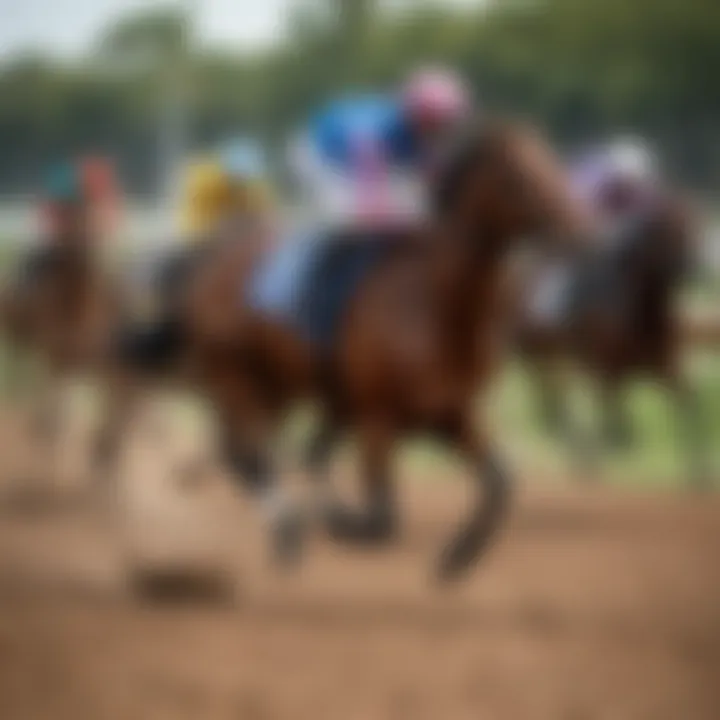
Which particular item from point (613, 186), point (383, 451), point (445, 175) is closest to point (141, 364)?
point (383, 451)

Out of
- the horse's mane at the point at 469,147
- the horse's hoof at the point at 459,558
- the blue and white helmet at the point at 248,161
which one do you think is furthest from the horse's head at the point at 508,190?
the horse's hoof at the point at 459,558

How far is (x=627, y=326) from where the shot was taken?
1.20 meters

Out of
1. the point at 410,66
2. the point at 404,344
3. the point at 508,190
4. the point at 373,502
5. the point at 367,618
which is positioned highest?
the point at 410,66

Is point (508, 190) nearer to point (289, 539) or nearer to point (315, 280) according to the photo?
point (315, 280)

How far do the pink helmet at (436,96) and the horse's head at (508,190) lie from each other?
0.03 metres

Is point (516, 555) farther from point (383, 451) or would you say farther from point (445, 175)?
point (445, 175)

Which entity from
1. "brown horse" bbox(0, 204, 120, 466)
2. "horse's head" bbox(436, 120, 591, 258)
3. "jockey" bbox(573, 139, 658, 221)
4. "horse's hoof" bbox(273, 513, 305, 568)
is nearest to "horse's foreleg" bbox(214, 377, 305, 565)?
"horse's hoof" bbox(273, 513, 305, 568)

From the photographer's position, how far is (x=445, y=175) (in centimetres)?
116

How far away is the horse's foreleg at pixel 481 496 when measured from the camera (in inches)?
46.9

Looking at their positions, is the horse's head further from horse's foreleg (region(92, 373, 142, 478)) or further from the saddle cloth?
horse's foreleg (region(92, 373, 142, 478))

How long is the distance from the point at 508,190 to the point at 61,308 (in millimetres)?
478

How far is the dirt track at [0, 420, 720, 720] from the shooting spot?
3.93 feet

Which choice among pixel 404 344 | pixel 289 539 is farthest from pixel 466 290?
pixel 289 539

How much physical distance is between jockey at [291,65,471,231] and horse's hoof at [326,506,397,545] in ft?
0.95
